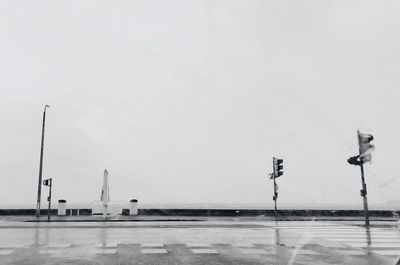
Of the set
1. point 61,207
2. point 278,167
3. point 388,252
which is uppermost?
point 278,167

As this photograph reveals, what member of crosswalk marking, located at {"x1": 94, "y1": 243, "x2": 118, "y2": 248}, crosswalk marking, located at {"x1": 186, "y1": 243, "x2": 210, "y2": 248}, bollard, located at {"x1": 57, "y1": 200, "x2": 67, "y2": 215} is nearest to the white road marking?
crosswalk marking, located at {"x1": 186, "y1": 243, "x2": 210, "y2": 248}

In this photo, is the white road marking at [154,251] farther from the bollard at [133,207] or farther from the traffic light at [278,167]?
the bollard at [133,207]

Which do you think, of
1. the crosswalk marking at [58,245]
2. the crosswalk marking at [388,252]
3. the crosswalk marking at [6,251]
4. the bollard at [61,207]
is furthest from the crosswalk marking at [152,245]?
the bollard at [61,207]

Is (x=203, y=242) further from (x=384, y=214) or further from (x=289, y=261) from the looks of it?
(x=384, y=214)

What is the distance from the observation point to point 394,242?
46.2 ft

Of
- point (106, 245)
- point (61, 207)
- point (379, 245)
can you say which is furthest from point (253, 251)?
point (61, 207)

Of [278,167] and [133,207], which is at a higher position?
[278,167]

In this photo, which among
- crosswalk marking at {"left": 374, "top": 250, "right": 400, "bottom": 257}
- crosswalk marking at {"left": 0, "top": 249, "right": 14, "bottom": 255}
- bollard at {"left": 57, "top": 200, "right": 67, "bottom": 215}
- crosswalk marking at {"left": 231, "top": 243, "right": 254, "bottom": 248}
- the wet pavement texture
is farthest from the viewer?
bollard at {"left": 57, "top": 200, "right": 67, "bottom": 215}

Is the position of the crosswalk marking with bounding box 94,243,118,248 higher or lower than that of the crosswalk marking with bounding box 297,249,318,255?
higher

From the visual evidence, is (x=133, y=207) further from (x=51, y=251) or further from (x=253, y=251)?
(x=253, y=251)

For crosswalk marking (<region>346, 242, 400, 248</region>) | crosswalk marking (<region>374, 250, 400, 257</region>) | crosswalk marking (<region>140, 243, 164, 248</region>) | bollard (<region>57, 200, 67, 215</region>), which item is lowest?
→ crosswalk marking (<region>374, 250, 400, 257</region>)

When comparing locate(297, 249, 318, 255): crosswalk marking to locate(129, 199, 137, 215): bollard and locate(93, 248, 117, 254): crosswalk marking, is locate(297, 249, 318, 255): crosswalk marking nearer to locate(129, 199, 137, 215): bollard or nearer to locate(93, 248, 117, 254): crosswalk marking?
locate(93, 248, 117, 254): crosswalk marking

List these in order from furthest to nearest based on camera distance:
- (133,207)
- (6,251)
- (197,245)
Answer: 1. (133,207)
2. (197,245)
3. (6,251)

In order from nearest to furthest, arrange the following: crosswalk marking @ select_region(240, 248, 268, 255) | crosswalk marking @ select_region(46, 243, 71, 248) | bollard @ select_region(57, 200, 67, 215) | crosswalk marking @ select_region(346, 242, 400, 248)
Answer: crosswalk marking @ select_region(240, 248, 268, 255) < crosswalk marking @ select_region(46, 243, 71, 248) < crosswalk marking @ select_region(346, 242, 400, 248) < bollard @ select_region(57, 200, 67, 215)
